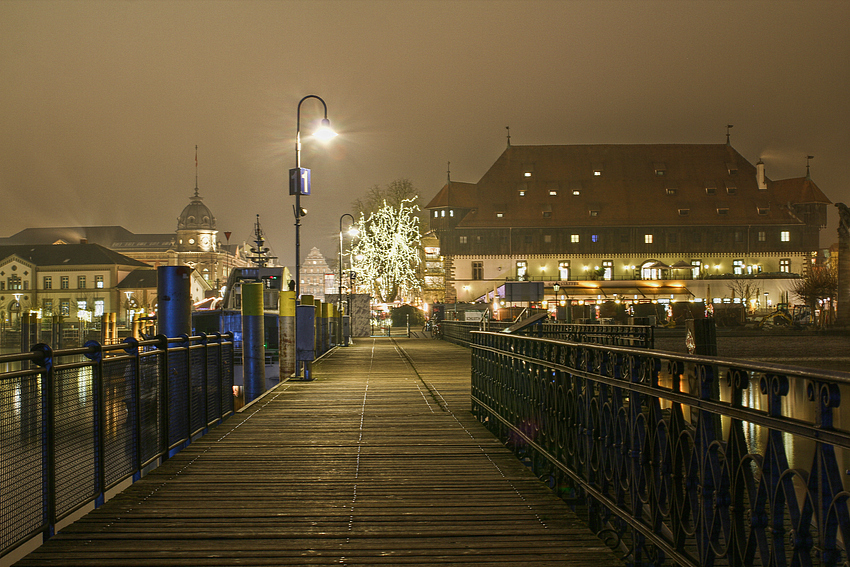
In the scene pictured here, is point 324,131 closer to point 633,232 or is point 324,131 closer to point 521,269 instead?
point 521,269

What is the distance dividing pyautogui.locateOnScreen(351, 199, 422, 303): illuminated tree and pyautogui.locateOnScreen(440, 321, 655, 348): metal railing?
3482cm

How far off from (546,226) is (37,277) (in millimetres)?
82427

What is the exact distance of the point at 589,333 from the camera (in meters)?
16.1

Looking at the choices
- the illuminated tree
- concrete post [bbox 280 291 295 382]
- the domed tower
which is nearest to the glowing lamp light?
concrete post [bbox 280 291 295 382]

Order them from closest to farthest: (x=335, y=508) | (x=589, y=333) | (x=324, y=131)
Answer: (x=335, y=508)
(x=589, y=333)
(x=324, y=131)

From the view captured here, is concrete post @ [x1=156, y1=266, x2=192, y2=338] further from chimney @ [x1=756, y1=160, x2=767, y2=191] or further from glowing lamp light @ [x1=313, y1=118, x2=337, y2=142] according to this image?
chimney @ [x1=756, y1=160, x2=767, y2=191]

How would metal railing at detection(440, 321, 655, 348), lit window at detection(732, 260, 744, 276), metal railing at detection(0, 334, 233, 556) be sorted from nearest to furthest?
1. metal railing at detection(0, 334, 233, 556)
2. metal railing at detection(440, 321, 655, 348)
3. lit window at detection(732, 260, 744, 276)

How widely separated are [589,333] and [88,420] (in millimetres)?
11267

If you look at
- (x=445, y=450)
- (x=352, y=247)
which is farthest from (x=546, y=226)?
(x=445, y=450)

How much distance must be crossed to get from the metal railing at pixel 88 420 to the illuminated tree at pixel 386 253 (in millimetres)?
63724

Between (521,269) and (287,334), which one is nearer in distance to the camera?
(287,334)

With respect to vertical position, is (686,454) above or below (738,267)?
below

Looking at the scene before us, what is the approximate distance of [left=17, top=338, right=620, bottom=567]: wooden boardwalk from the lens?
4.94 m

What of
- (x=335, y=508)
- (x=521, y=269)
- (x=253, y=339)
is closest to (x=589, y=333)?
(x=253, y=339)
